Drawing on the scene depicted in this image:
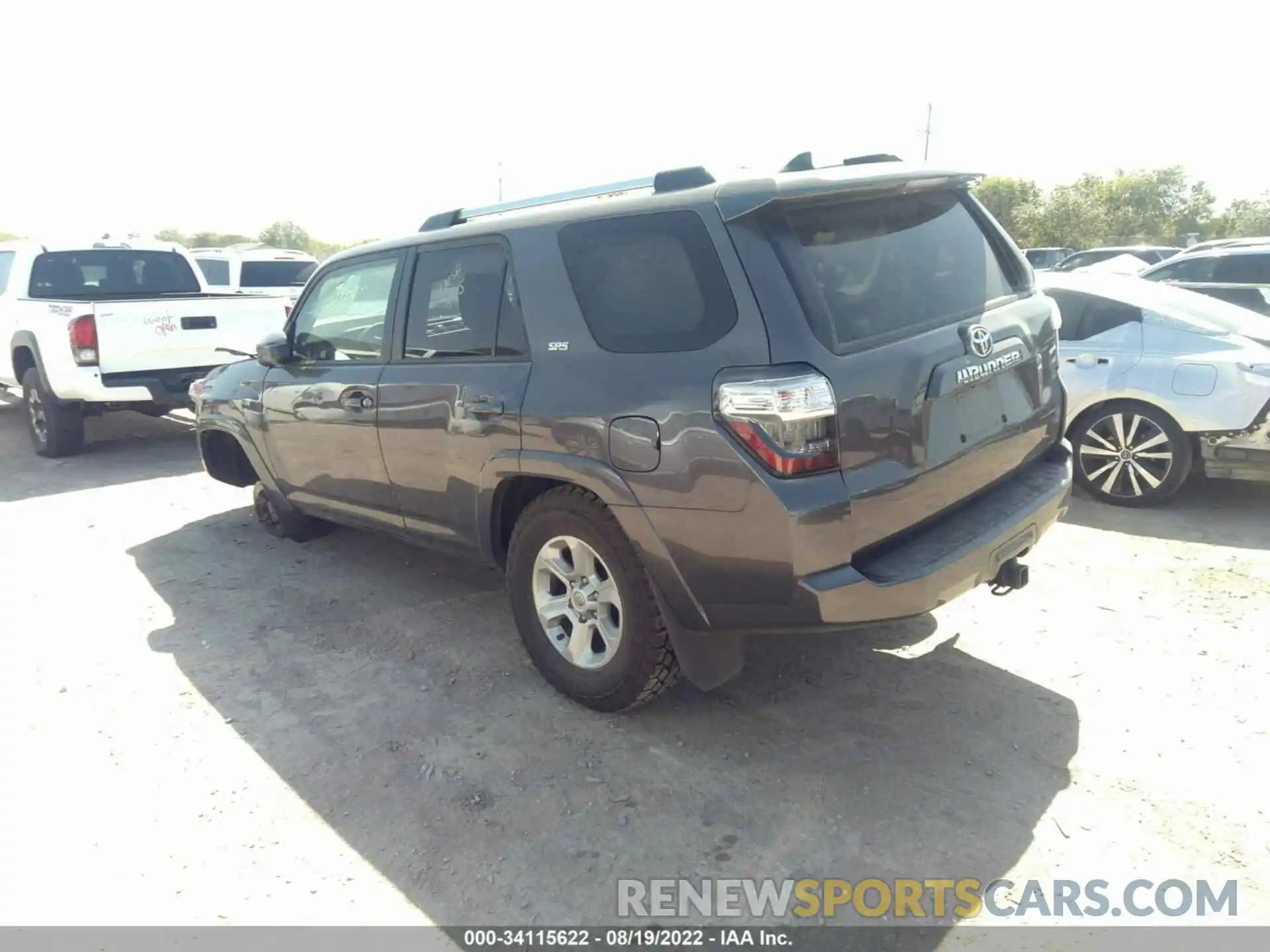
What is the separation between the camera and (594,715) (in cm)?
357

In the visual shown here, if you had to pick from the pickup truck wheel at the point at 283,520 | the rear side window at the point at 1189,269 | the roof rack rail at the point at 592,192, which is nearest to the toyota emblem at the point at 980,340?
the roof rack rail at the point at 592,192

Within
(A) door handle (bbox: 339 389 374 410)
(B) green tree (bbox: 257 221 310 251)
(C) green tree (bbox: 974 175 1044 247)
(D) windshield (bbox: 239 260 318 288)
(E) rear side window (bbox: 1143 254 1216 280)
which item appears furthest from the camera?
(B) green tree (bbox: 257 221 310 251)

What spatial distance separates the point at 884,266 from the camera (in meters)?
3.10

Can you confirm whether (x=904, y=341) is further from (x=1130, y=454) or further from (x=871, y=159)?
(x=1130, y=454)

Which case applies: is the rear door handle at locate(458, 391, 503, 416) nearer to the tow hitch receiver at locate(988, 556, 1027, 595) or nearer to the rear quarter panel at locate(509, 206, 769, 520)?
the rear quarter panel at locate(509, 206, 769, 520)

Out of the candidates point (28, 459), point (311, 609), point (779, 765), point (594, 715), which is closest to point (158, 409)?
point (28, 459)

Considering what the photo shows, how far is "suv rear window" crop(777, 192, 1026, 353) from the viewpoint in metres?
2.89

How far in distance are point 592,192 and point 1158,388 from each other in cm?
416

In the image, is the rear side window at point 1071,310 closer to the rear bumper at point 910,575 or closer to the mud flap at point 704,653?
the rear bumper at point 910,575

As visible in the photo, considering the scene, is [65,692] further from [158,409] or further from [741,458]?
[158,409]

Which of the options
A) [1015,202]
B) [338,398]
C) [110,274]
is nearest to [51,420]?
[110,274]

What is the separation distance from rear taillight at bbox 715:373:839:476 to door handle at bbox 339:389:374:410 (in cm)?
213

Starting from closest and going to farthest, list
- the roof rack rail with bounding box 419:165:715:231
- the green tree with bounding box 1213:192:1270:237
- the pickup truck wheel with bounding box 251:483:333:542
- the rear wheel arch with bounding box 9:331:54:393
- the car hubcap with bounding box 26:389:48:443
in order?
1. the roof rack rail with bounding box 419:165:715:231
2. the pickup truck wheel with bounding box 251:483:333:542
3. the rear wheel arch with bounding box 9:331:54:393
4. the car hubcap with bounding box 26:389:48:443
5. the green tree with bounding box 1213:192:1270:237

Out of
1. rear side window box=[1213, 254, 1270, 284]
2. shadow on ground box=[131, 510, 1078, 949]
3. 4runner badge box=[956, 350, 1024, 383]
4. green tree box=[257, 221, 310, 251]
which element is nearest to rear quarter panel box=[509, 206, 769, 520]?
4runner badge box=[956, 350, 1024, 383]
